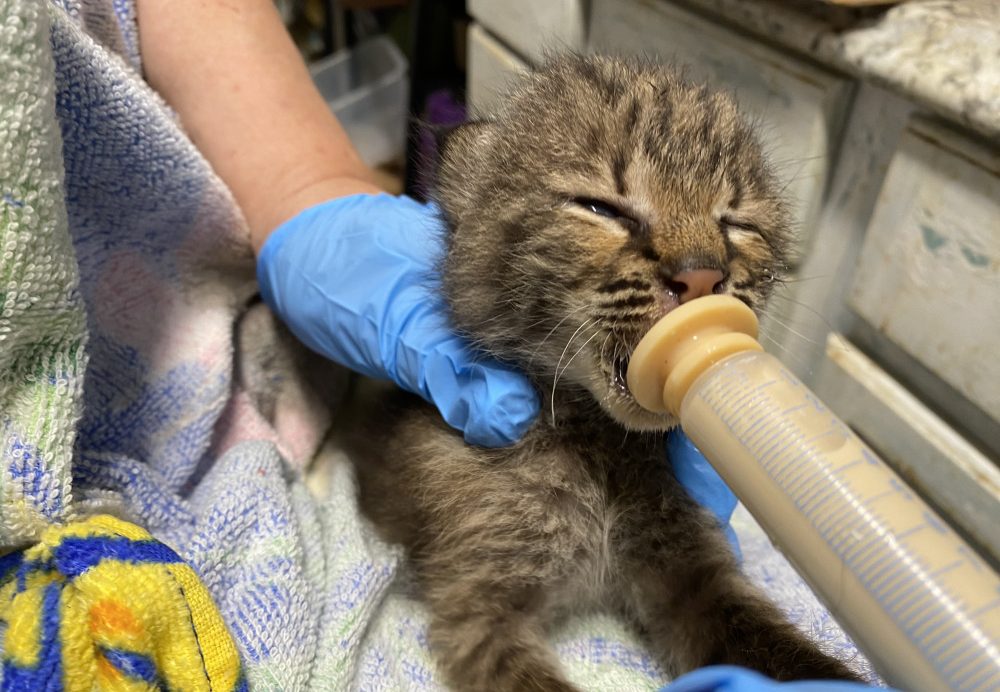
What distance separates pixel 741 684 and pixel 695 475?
20.1 inches

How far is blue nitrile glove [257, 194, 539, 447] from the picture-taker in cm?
96

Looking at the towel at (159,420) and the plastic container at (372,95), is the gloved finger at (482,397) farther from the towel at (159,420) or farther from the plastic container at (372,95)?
the plastic container at (372,95)

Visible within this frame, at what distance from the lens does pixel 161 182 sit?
1122 millimetres

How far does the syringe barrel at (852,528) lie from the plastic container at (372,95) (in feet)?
7.16

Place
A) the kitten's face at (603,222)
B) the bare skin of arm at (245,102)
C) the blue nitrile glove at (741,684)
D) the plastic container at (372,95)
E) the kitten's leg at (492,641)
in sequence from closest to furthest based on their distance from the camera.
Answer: the blue nitrile glove at (741,684) → the kitten's face at (603,222) → the kitten's leg at (492,641) → the bare skin of arm at (245,102) → the plastic container at (372,95)

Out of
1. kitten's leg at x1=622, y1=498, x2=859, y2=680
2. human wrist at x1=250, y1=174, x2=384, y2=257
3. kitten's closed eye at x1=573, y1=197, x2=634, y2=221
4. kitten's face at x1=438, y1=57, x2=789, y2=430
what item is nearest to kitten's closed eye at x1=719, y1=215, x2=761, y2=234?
kitten's face at x1=438, y1=57, x2=789, y2=430

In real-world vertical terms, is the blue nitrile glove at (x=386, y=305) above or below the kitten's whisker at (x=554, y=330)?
below

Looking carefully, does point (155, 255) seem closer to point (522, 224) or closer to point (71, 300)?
point (71, 300)

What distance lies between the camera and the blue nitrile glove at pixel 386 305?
3.15 feet

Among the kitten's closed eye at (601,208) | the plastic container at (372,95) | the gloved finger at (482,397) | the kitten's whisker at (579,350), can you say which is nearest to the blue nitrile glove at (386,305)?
the gloved finger at (482,397)

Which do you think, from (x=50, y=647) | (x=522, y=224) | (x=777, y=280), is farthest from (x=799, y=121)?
(x=50, y=647)

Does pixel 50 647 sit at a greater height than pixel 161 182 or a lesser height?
lesser

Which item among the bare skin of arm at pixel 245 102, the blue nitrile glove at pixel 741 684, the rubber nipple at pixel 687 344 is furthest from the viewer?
the bare skin of arm at pixel 245 102

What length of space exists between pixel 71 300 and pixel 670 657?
0.82 meters
